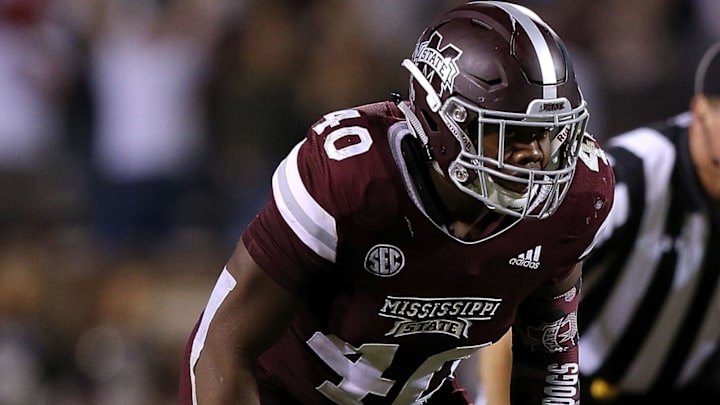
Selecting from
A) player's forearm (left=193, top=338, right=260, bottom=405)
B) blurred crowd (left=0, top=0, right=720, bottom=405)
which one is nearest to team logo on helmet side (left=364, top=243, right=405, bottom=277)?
player's forearm (left=193, top=338, right=260, bottom=405)

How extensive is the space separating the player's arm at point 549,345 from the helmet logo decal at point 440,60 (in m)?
0.50

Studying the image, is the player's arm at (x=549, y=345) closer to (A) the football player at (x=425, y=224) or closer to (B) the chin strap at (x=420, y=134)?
(A) the football player at (x=425, y=224)

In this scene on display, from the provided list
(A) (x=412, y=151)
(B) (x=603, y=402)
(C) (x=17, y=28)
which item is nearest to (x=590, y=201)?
(A) (x=412, y=151)

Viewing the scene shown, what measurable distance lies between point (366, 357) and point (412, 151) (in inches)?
16.9

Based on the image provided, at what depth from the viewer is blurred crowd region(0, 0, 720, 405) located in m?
6.13

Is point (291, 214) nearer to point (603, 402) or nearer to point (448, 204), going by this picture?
point (448, 204)

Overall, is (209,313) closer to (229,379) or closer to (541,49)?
(229,379)

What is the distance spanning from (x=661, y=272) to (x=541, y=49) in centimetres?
154

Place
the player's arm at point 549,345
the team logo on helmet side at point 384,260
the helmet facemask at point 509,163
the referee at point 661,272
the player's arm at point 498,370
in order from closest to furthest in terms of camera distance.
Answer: the helmet facemask at point 509,163, the team logo on helmet side at point 384,260, the player's arm at point 549,345, the player's arm at point 498,370, the referee at point 661,272

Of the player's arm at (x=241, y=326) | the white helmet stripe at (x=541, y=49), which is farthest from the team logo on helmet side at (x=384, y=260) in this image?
the white helmet stripe at (x=541, y=49)

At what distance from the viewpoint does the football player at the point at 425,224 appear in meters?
2.39

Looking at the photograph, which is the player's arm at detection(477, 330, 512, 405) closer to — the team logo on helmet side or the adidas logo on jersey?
the adidas logo on jersey

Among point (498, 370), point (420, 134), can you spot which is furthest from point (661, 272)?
point (420, 134)

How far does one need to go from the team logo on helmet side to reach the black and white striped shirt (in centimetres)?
123
